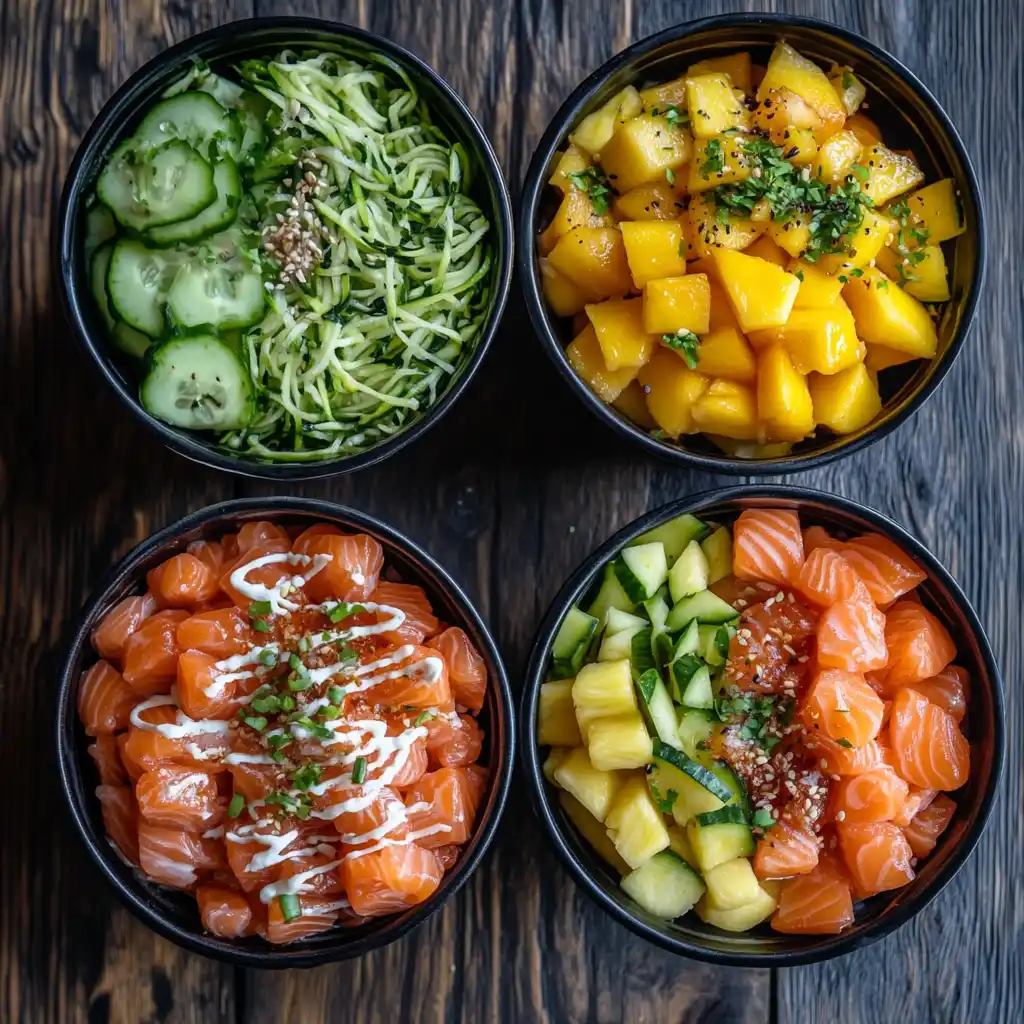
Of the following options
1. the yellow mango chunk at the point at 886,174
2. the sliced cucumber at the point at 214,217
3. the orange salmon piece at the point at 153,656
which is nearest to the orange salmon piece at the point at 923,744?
the yellow mango chunk at the point at 886,174

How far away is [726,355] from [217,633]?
104cm

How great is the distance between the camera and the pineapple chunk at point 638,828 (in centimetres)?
203

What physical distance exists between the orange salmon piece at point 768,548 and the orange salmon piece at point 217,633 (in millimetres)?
915

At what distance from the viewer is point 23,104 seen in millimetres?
2396

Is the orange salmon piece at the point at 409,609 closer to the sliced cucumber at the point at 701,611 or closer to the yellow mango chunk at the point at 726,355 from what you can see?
the sliced cucumber at the point at 701,611

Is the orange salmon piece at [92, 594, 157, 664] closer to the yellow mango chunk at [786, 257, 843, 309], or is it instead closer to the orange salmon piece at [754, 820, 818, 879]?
the orange salmon piece at [754, 820, 818, 879]

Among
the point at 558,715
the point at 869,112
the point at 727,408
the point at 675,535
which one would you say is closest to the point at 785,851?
the point at 558,715

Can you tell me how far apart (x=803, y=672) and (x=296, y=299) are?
1174mm

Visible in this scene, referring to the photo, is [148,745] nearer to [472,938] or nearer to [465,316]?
[472,938]

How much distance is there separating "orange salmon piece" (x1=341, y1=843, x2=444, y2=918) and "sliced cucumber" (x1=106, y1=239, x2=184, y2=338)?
1008mm

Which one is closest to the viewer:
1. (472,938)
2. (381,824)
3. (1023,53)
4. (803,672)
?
(381,824)

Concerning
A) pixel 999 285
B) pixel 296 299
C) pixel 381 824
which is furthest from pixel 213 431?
pixel 999 285

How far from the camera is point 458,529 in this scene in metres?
2.40

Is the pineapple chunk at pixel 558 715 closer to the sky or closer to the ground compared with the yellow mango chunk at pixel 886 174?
closer to the ground
